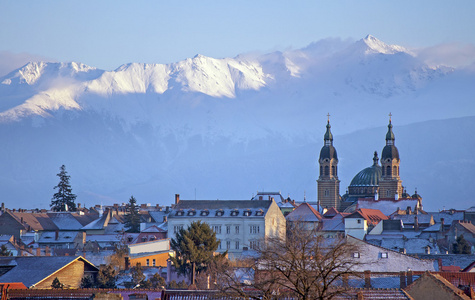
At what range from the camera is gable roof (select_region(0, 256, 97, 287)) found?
2464 inches

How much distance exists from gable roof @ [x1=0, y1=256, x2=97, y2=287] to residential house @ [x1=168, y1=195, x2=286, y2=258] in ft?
212

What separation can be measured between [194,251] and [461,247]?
115 ft

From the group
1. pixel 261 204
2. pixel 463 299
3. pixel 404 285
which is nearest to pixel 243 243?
pixel 261 204

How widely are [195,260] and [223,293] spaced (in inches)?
1546

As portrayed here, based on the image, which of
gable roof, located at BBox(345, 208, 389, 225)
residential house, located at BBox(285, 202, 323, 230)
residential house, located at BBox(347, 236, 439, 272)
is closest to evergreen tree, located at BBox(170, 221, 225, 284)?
residential house, located at BBox(347, 236, 439, 272)

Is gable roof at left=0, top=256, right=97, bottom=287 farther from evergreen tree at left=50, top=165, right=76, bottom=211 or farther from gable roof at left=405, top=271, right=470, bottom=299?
evergreen tree at left=50, top=165, right=76, bottom=211

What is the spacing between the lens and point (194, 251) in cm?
8175

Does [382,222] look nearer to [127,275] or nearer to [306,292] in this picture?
[127,275]

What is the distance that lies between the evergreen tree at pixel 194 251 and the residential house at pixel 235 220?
144 feet

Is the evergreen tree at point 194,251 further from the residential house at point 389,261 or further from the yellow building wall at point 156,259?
the residential house at point 389,261

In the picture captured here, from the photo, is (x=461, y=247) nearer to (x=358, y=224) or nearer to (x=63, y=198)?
(x=358, y=224)

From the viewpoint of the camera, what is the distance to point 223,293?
41656 mm

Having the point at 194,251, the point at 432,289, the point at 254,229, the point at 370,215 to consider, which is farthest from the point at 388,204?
the point at 432,289

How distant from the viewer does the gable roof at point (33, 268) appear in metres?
62.6
